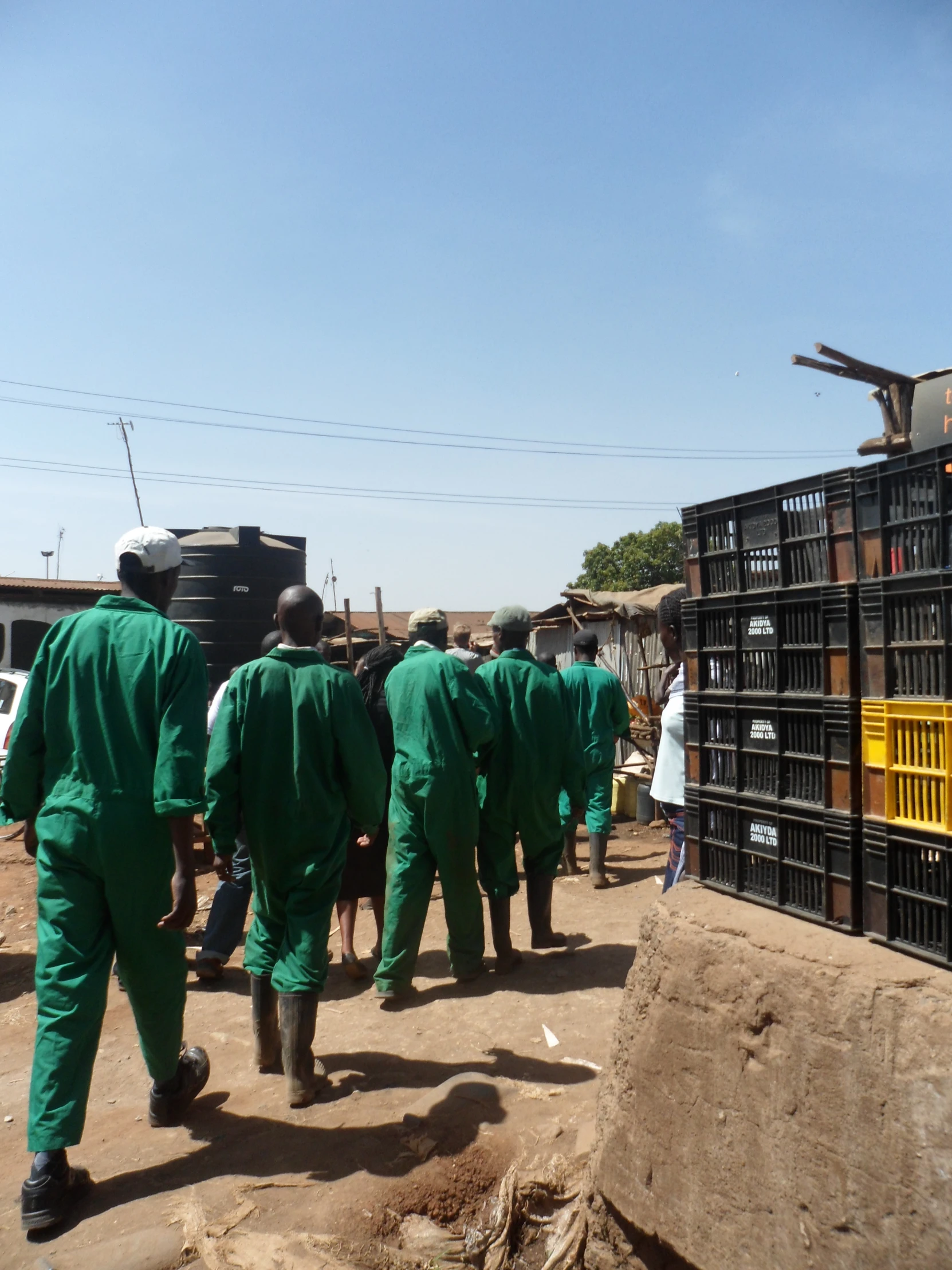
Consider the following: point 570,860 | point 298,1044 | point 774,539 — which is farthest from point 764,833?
point 570,860

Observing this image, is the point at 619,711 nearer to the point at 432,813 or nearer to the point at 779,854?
the point at 432,813

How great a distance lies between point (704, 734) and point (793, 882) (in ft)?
1.48

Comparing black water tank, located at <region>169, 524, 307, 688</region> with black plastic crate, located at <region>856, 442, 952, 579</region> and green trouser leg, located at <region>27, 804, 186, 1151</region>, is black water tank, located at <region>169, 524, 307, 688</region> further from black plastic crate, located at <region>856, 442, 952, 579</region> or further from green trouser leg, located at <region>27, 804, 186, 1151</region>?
black plastic crate, located at <region>856, 442, 952, 579</region>

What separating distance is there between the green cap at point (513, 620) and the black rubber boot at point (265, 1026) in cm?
256

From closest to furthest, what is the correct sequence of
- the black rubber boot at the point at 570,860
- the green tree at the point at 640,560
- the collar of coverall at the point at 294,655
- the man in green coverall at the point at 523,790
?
the collar of coverall at the point at 294,655, the man in green coverall at the point at 523,790, the black rubber boot at the point at 570,860, the green tree at the point at 640,560

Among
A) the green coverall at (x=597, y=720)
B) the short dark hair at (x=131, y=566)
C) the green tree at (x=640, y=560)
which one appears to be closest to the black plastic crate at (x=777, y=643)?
the short dark hair at (x=131, y=566)

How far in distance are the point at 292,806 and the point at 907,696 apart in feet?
8.09

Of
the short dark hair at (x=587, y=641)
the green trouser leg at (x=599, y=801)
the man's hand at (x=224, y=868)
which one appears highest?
the short dark hair at (x=587, y=641)

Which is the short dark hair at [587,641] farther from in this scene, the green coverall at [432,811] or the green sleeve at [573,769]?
the green coverall at [432,811]

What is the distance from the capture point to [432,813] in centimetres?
475

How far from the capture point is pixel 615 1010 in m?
4.43

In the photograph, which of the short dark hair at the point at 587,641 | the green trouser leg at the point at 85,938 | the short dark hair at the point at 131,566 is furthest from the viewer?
the short dark hair at the point at 587,641

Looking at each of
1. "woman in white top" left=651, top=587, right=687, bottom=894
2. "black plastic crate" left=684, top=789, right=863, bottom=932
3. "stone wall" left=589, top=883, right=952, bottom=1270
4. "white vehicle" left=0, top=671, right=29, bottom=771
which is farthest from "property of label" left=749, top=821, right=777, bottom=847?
"white vehicle" left=0, top=671, right=29, bottom=771

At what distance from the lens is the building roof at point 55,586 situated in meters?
22.4
